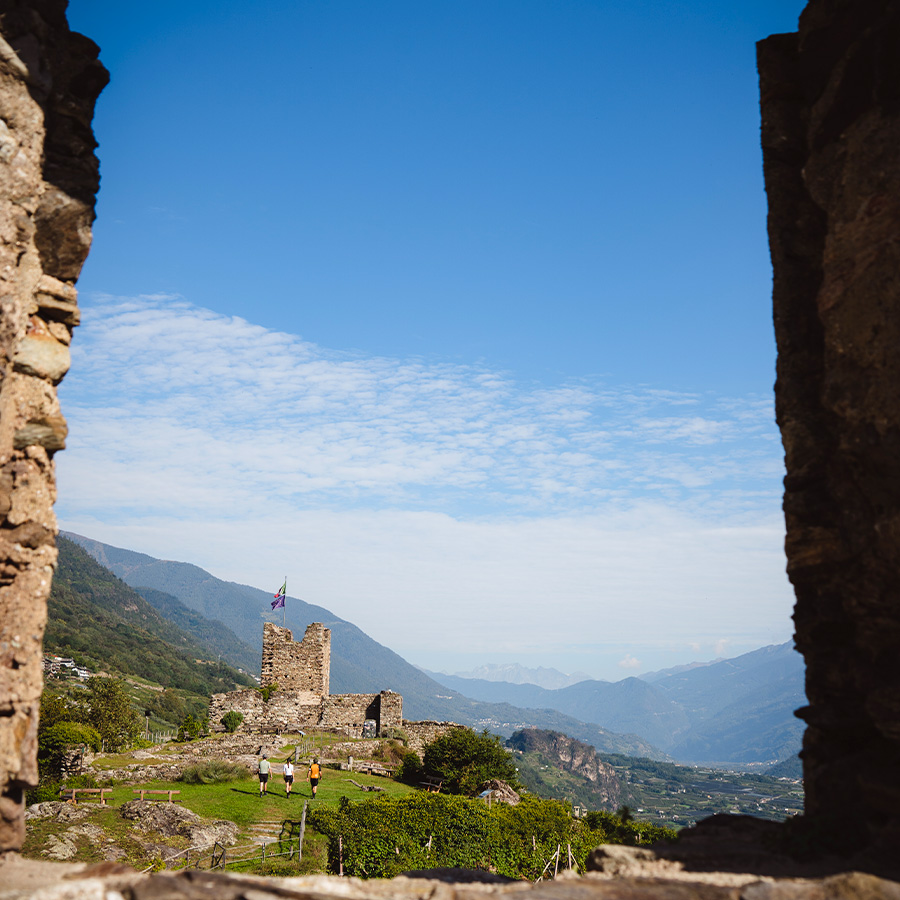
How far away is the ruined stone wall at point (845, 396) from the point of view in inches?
215

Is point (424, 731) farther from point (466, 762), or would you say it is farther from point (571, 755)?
point (571, 755)

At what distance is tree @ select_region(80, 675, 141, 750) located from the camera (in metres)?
34.2

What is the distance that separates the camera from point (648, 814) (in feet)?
379

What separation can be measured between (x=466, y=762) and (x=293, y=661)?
11.7 m

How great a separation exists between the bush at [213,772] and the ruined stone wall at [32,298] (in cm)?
1607

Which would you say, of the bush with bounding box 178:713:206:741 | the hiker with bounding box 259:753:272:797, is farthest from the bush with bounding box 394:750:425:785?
the bush with bounding box 178:713:206:741

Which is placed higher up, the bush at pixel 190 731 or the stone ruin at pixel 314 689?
the stone ruin at pixel 314 689

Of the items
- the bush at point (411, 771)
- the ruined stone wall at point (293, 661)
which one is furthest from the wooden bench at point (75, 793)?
the ruined stone wall at point (293, 661)

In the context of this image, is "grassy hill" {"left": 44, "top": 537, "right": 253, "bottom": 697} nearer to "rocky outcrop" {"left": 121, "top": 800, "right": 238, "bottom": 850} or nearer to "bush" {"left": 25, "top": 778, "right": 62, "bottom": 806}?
"bush" {"left": 25, "top": 778, "right": 62, "bottom": 806}

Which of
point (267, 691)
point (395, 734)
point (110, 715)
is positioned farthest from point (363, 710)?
point (110, 715)

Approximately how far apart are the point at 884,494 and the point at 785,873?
2.74 m

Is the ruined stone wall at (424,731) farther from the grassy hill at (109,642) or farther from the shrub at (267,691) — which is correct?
the grassy hill at (109,642)

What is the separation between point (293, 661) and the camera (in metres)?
33.8

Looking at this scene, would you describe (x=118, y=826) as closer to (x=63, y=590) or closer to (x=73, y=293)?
(x=73, y=293)
